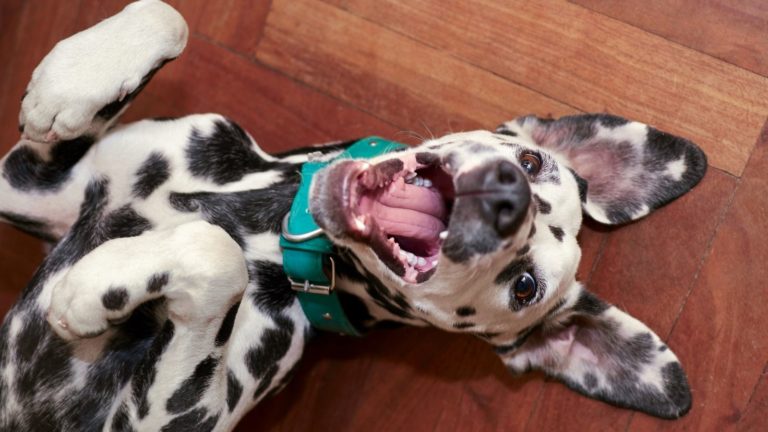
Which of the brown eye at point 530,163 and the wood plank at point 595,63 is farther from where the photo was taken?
the wood plank at point 595,63

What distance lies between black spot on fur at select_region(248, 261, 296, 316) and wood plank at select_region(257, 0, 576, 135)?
95 centimetres

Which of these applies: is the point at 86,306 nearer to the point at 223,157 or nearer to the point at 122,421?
the point at 122,421

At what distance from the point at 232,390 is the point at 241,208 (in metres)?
0.64

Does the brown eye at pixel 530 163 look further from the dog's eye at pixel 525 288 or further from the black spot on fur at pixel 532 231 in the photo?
the dog's eye at pixel 525 288

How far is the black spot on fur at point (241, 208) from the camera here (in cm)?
272

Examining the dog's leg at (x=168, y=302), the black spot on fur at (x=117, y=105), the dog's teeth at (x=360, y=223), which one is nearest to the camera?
the dog's teeth at (x=360, y=223)

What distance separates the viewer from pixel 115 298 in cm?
231

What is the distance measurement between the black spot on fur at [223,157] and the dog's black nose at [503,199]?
3.27 feet

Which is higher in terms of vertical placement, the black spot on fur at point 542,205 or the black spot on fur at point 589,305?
the black spot on fur at point 542,205

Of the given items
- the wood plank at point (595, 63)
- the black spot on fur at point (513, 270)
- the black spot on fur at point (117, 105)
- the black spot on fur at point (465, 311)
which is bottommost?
the black spot on fur at point (465, 311)

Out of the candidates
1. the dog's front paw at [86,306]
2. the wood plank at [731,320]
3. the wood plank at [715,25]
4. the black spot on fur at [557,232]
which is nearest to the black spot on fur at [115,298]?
the dog's front paw at [86,306]

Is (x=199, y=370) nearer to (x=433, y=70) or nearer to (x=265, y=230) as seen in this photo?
(x=265, y=230)

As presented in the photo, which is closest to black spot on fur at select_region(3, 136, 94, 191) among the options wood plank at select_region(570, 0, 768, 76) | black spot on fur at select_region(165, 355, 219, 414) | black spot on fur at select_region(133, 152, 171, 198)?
black spot on fur at select_region(133, 152, 171, 198)

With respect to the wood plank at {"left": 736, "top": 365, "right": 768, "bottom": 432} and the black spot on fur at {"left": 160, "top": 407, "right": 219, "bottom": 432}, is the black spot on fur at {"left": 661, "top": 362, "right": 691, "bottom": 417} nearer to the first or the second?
the wood plank at {"left": 736, "top": 365, "right": 768, "bottom": 432}
